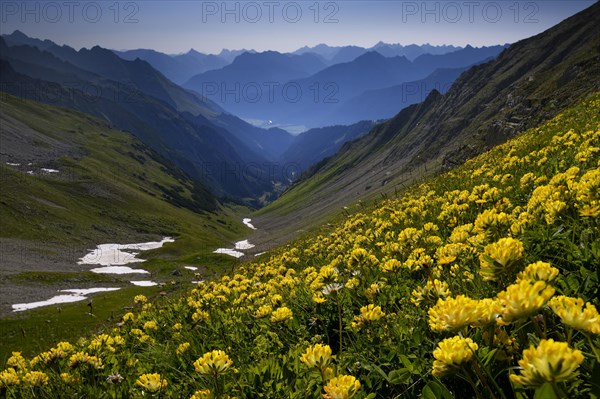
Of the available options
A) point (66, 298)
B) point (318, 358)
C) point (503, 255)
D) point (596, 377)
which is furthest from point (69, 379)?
point (66, 298)

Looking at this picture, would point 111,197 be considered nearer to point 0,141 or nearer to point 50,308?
point 0,141

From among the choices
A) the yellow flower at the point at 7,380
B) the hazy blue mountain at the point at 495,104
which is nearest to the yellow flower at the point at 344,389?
the yellow flower at the point at 7,380

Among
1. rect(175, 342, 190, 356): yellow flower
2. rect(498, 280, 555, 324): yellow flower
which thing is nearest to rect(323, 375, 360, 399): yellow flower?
rect(498, 280, 555, 324): yellow flower

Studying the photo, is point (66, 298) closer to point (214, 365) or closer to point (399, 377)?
point (214, 365)

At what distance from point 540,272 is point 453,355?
0.72 metres

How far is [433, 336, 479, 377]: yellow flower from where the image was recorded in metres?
2.01

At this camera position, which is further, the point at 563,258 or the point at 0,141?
the point at 0,141

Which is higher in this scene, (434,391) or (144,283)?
(434,391)

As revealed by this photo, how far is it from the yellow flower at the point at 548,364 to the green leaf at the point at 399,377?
1.22 meters

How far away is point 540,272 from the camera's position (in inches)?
88.0

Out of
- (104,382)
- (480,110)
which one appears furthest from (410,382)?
(480,110)

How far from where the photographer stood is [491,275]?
282 cm

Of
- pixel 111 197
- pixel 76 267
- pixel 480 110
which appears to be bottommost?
pixel 76 267

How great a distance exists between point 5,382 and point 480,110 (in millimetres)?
153560
